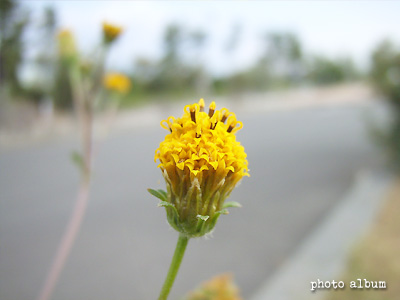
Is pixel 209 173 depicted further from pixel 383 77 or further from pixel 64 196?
pixel 383 77

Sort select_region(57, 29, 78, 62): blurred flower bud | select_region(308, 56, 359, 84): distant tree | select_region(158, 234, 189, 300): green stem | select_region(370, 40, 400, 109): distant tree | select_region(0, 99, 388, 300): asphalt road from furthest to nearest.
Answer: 1. select_region(308, 56, 359, 84): distant tree
2. select_region(370, 40, 400, 109): distant tree
3. select_region(0, 99, 388, 300): asphalt road
4. select_region(57, 29, 78, 62): blurred flower bud
5. select_region(158, 234, 189, 300): green stem

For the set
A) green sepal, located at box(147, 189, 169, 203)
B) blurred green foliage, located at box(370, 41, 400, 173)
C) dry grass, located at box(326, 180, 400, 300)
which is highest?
blurred green foliage, located at box(370, 41, 400, 173)

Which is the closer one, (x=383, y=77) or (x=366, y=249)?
(x=366, y=249)

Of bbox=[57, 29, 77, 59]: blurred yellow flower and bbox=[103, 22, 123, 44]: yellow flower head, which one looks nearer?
bbox=[103, 22, 123, 44]: yellow flower head

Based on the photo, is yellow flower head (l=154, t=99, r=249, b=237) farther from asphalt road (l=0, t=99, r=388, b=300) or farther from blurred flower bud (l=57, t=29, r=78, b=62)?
asphalt road (l=0, t=99, r=388, b=300)

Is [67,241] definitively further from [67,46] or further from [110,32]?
[67,46]

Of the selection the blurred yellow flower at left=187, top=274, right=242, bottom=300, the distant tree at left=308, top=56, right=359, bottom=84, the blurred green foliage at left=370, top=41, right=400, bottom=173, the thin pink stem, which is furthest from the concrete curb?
the distant tree at left=308, top=56, right=359, bottom=84

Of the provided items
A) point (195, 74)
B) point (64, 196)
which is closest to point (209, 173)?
point (64, 196)
